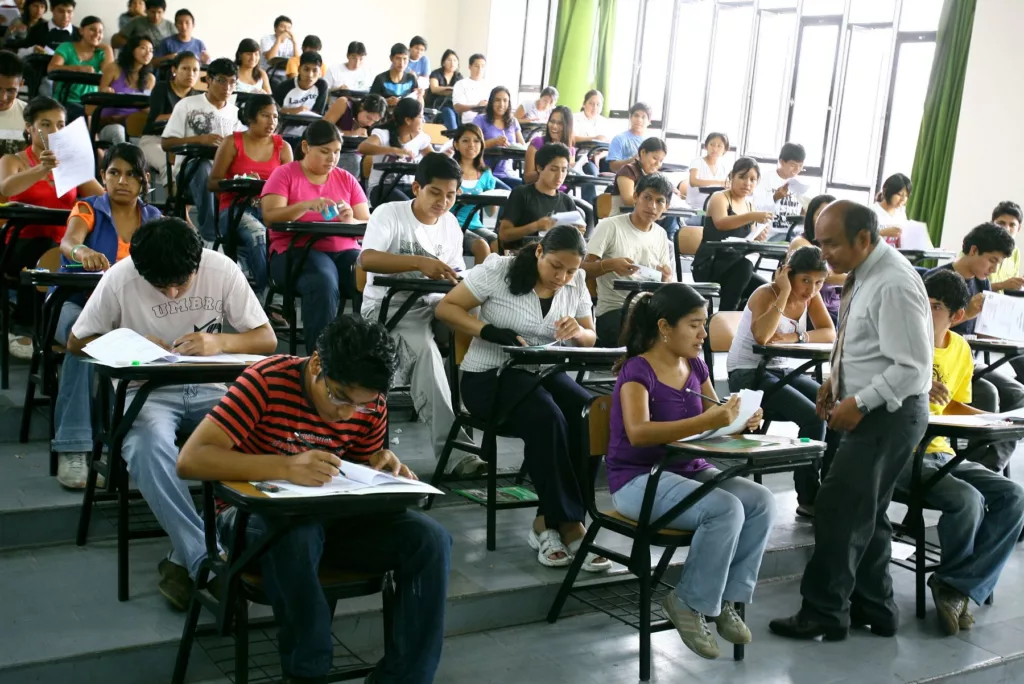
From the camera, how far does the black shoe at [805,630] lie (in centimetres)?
327

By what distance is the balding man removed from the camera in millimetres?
3004

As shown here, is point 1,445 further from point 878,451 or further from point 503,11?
point 503,11

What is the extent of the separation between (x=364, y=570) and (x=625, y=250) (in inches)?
115

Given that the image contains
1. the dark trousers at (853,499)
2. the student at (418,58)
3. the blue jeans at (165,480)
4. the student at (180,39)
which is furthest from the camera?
the student at (418,58)

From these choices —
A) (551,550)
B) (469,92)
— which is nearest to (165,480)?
(551,550)

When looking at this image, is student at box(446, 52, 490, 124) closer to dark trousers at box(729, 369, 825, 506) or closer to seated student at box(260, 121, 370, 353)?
seated student at box(260, 121, 370, 353)

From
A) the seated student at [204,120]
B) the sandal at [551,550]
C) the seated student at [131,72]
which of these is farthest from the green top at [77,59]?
the sandal at [551,550]

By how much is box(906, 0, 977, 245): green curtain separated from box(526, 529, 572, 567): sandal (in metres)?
6.53

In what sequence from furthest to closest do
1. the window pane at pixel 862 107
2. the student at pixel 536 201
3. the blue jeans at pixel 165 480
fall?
the window pane at pixel 862 107 < the student at pixel 536 201 < the blue jeans at pixel 165 480

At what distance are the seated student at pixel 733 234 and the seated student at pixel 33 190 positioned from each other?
318 cm

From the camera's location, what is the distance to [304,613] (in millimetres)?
2088

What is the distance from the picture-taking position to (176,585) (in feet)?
8.86

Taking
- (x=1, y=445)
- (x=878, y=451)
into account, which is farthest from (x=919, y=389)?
(x=1, y=445)

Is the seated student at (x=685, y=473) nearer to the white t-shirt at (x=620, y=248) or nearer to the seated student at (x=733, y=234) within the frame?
the white t-shirt at (x=620, y=248)
